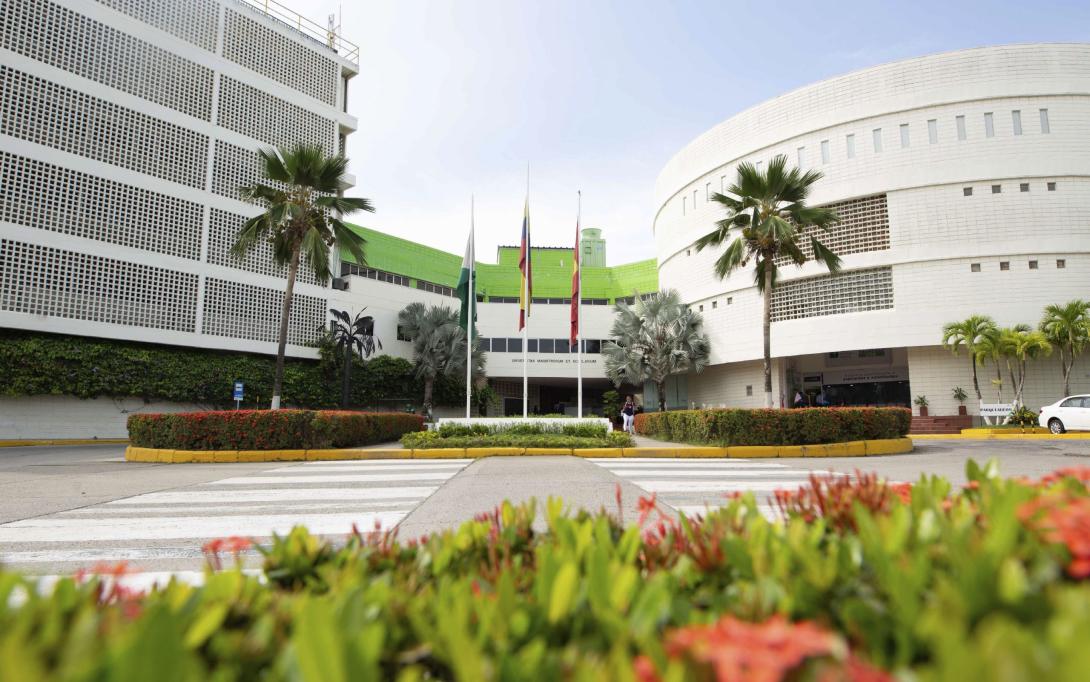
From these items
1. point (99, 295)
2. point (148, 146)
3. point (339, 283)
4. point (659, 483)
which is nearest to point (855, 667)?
point (659, 483)

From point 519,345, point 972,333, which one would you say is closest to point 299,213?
point 519,345

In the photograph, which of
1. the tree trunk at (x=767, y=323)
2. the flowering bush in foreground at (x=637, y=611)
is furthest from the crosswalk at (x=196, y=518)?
the tree trunk at (x=767, y=323)

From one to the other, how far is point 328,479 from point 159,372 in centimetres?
1991

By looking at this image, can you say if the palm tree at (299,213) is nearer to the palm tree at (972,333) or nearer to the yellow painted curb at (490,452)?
the yellow painted curb at (490,452)

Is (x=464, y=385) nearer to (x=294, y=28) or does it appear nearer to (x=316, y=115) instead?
(x=316, y=115)

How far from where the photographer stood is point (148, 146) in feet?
84.5

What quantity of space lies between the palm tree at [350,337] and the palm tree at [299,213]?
32.3 ft

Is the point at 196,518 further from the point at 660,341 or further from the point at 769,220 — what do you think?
the point at 660,341

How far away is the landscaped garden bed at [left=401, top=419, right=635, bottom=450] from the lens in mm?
14930

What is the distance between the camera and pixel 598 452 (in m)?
14.4

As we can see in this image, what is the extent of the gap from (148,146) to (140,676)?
3129cm

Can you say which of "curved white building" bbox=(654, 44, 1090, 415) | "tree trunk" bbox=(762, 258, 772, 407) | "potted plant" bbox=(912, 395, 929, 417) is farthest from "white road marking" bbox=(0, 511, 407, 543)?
"potted plant" bbox=(912, 395, 929, 417)

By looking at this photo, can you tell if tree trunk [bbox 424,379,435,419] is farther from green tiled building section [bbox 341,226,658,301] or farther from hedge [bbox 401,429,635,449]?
hedge [bbox 401,429,635,449]

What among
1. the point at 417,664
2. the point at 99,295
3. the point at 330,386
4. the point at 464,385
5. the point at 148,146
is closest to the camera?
the point at 417,664
